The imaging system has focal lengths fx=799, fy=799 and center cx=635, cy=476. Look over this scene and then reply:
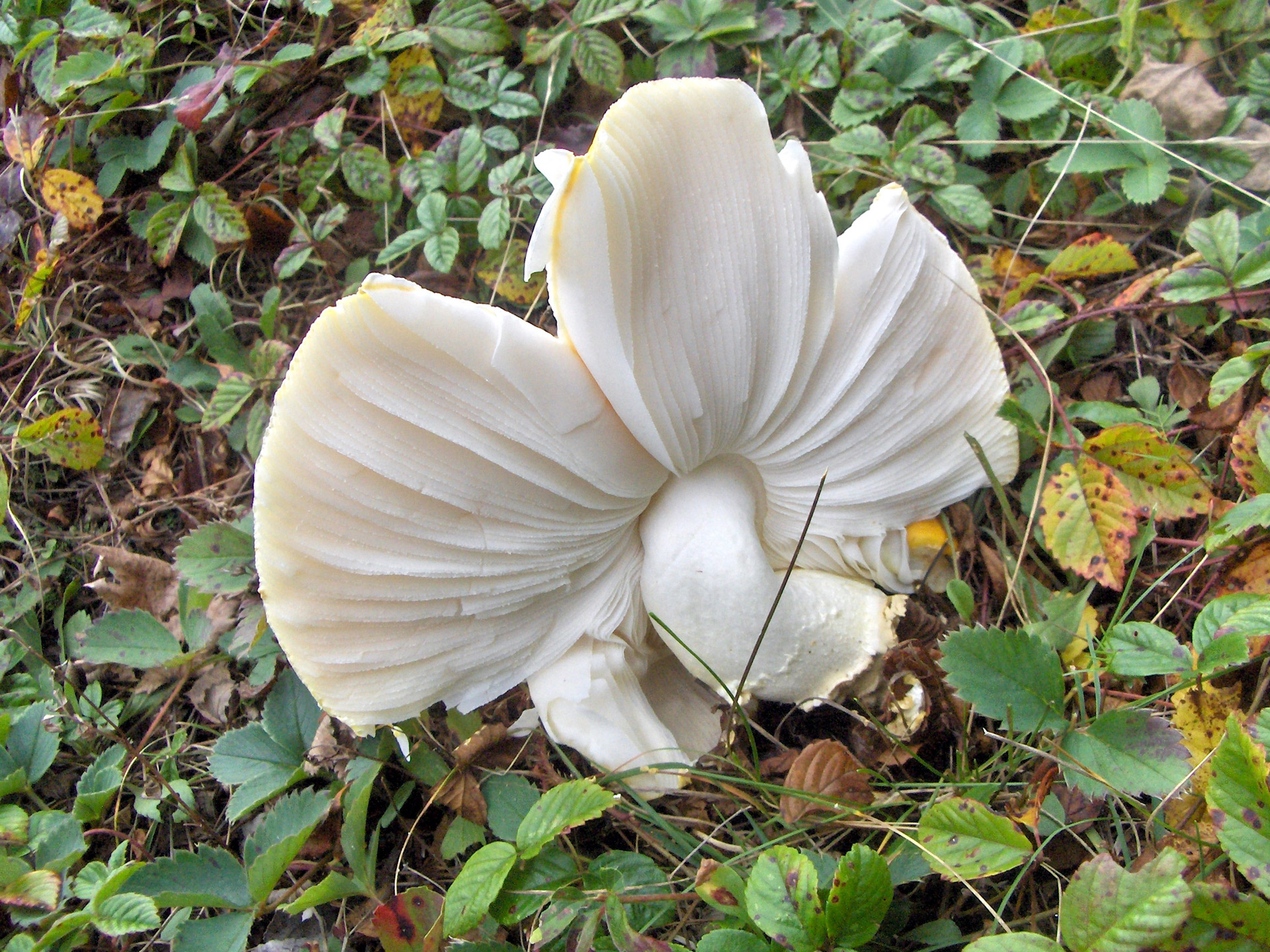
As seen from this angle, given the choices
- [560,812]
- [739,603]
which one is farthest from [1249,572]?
[560,812]

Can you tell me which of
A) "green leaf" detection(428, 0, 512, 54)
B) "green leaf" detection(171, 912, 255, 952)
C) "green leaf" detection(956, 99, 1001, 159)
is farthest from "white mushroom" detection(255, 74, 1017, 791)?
"green leaf" detection(428, 0, 512, 54)

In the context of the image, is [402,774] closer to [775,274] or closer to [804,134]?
[775,274]

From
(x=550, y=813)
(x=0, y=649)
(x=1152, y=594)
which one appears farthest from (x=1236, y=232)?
(x=0, y=649)

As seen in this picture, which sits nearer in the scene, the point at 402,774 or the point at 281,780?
the point at 281,780

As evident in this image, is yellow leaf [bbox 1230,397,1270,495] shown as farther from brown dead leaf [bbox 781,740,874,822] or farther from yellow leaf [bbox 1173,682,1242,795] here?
brown dead leaf [bbox 781,740,874,822]

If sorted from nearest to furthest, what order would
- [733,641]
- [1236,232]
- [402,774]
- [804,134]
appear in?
1. [733,641]
2. [1236,232]
3. [402,774]
4. [804,134]

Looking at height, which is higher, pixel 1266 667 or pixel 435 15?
pixel 435 15

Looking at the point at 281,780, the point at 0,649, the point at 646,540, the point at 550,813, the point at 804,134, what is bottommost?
the point at 0,649

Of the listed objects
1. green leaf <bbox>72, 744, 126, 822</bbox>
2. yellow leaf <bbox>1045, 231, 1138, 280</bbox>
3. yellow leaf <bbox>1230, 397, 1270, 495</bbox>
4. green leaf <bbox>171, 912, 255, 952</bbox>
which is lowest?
green leaf <bbox>72, 744, 126, 822</bbox>
